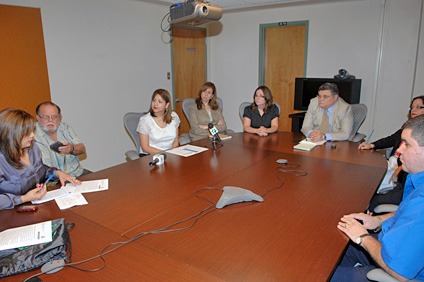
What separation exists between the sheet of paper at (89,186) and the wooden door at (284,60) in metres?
4.38

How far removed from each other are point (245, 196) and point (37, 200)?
1.28m

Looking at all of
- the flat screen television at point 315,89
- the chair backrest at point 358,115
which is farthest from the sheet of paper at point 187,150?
the flat screen television at point 315,89

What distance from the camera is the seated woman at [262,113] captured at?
389cm

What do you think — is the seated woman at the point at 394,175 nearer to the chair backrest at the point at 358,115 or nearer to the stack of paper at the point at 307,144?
the stack of paper at the point at 307,144

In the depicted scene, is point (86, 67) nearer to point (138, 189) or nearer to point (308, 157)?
point (138, 189)

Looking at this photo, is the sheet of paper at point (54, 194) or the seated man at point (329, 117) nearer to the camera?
the sheet of paper at point (54, 194)

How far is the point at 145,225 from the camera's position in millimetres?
1579

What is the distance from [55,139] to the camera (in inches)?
115

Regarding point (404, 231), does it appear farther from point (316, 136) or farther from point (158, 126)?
point (158, 126)

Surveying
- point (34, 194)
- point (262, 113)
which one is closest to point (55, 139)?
point (34, 194)

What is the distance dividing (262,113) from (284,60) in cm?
215

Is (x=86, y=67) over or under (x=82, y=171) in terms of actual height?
over

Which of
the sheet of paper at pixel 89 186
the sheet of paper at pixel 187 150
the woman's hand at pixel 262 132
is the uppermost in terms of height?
the woman's hand at pixel 262 132

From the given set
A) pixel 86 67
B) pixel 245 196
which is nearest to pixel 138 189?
pixel 245 196
